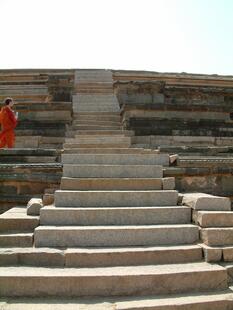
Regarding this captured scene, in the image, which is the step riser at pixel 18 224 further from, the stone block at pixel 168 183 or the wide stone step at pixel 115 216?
the stone block at pixel 168 183

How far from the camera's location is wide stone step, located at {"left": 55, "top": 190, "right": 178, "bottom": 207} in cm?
453

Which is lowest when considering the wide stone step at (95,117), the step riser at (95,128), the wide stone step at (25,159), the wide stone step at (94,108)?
the wide stone step at (25,159)

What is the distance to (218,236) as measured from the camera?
13.0ft

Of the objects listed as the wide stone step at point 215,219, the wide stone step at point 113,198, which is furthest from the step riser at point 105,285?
the wide stone step at point 113,198

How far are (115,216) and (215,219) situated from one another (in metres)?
1.17

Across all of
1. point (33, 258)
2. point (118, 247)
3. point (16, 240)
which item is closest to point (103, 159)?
point (118, 247)

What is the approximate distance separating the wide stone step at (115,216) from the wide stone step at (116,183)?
22.9 inches

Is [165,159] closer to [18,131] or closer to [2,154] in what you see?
[2,154]

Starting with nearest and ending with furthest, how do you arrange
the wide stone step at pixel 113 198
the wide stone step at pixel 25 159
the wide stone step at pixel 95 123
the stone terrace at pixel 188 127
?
A: the wide stone step at pixel 113 198 → the stone terrace at pixel 188 127 → the wide stone step at pixel 25 159 → the wide stone step at pixel 95 123

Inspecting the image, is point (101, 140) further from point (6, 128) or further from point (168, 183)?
point (168, 183)

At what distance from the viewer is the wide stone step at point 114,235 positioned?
3914 mm

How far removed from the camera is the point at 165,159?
18.6ft

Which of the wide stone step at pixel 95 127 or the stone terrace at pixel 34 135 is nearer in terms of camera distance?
the stone terrace at pixel 34 135

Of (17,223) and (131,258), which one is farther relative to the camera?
(17,223)
